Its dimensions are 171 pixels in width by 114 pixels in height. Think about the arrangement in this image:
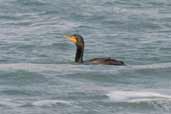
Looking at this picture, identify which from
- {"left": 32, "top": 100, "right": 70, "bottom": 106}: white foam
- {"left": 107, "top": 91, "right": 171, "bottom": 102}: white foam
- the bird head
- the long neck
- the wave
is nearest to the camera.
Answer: {"left": 32, "top": 100, "right": 70, "bottom": 106}: white foam

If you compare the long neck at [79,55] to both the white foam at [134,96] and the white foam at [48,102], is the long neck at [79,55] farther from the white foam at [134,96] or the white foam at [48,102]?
the white foam at [48,102]

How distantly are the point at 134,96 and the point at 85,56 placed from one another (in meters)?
7.11

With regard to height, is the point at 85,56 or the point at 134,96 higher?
the point at 134,96

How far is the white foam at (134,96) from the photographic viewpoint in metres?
16.5

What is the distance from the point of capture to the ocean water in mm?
16219

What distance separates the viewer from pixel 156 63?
70.6 feet

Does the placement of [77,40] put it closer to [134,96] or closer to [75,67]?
[75,67]

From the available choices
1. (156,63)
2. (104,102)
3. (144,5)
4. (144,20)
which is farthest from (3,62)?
(144,5)

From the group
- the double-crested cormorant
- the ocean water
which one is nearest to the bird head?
the double-crested cormorant

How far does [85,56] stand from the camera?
23828 mm

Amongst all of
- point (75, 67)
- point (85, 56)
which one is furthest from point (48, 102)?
point (85, 56)

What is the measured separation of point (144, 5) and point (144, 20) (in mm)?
2764

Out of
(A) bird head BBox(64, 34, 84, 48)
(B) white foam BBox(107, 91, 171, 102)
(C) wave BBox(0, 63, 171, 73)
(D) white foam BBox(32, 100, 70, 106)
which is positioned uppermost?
(D) white foam BBox(32, 100, 70, 106)

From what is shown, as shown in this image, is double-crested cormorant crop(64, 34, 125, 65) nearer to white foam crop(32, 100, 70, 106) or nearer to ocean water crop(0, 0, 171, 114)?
ocean water crop(0, 0, 171, 114)
